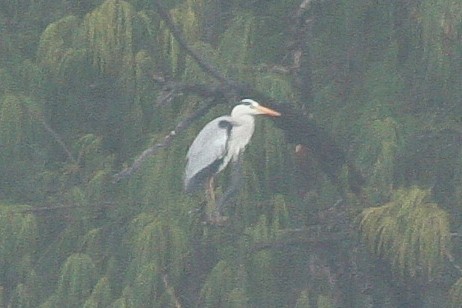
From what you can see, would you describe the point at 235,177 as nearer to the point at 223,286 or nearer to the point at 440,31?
the point at 223,286

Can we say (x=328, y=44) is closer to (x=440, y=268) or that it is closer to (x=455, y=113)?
(x=455, y=113)

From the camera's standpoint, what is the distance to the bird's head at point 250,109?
400cm

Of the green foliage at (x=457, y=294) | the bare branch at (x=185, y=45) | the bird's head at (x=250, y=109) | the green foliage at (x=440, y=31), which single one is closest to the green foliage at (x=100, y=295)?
the bird's head at (x=250, y=109)

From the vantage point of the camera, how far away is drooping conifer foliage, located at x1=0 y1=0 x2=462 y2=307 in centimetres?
410

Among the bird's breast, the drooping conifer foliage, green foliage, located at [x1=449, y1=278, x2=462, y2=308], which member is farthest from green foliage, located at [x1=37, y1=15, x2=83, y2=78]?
green foliage, located at [x1=449, y1=278, x2=462, y2=308]

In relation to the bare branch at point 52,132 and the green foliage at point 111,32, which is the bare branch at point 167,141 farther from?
the bare branch at point 52,132

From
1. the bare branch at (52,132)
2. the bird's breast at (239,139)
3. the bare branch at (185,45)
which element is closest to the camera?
the bare branch at (185,45)

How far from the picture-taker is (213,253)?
433cm

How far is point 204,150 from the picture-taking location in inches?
164

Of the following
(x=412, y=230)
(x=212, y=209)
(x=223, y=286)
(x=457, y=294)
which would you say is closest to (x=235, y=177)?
(x=212, y=209)

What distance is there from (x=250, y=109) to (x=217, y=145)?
0.66 ft

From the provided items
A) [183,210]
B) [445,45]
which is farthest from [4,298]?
[445,45]

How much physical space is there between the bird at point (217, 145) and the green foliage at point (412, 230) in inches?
18.1

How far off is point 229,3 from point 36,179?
887mm
